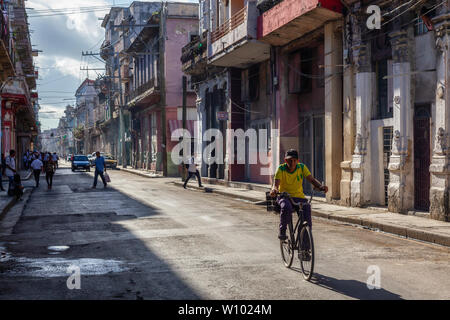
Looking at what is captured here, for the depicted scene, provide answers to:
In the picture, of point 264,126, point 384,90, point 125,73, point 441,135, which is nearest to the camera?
point 441,135

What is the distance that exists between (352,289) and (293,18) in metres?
13.0

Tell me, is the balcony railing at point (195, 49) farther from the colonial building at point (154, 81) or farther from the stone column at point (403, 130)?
the stone column at point (403, 130)

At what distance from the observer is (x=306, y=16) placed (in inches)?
666

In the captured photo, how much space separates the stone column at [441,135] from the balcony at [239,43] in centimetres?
991

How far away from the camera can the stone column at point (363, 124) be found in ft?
48.9

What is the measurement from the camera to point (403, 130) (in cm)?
1323

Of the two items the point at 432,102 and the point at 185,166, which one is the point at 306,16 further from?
the point at 185,166

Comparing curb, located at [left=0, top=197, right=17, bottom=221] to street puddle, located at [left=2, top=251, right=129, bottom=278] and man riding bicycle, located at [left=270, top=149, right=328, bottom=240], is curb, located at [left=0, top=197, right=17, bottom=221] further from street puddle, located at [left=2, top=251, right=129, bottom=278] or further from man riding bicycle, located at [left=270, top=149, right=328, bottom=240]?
man riding bicycle, located at [left=270, top=149, right=328, bottom=240]

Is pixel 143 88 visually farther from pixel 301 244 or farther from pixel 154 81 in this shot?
pixel 301 244

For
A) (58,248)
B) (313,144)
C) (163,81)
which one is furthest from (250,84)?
(58,248)

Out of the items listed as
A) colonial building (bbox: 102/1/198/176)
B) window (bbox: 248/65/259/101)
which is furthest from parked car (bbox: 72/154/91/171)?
window (bbox: 248/65/259/101)

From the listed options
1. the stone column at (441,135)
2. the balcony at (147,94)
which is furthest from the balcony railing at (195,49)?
the stone column at (441,135)

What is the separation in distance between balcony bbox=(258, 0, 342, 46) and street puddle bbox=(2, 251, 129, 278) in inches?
428

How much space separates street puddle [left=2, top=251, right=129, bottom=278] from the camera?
6.96m
